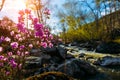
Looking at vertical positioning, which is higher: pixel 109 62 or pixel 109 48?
pixel 109 62

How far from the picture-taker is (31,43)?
1043 centimetres

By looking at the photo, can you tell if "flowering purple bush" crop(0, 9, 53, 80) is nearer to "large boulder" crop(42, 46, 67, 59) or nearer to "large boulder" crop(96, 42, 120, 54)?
"large boulder" crop(42, 46, 67, 59)

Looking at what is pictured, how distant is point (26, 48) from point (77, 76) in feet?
27.1

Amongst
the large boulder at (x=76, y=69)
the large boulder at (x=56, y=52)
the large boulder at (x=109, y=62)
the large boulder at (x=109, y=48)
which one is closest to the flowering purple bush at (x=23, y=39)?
the large boulder at (x=76, y=69)

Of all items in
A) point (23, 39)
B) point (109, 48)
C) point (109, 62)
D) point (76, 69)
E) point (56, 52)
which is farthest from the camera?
point (109, 48)

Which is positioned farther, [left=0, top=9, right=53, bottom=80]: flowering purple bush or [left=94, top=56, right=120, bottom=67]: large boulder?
[left=94, top=56, right=120, bottom=67]: large boulder

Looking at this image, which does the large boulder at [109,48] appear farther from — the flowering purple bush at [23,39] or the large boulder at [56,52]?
the flowering purple bush at [23,39]

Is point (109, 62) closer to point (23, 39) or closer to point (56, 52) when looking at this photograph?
point (56, 52)

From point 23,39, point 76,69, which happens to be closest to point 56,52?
point 76,69

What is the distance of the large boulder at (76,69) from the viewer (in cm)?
1773

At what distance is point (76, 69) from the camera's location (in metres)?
18.3

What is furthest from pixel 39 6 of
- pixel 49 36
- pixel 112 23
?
pixel 49 36

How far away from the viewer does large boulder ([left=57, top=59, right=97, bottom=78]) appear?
17734mm

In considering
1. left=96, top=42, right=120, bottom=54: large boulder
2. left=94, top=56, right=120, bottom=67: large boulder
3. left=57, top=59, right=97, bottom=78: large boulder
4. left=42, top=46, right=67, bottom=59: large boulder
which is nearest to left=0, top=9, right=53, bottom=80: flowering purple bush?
left=57, top=59, right=97, bottom=78: large boulder
